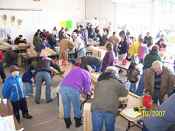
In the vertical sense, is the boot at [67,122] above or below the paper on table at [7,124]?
below

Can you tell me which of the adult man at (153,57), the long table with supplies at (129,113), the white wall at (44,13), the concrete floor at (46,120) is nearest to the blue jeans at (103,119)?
the long table with supplies at (129,113)

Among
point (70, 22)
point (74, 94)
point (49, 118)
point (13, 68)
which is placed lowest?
point (49, 118)

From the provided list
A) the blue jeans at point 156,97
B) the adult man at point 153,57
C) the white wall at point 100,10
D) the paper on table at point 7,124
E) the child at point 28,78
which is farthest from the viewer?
the white wall at point 100,10

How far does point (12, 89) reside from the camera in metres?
5.32

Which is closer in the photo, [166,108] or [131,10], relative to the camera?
[166,108]

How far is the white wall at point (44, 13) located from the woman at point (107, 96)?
923 cm

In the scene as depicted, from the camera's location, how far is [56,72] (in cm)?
702

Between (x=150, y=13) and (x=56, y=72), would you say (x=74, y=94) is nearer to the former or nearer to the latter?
(x=56, y=72)

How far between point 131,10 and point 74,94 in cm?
953

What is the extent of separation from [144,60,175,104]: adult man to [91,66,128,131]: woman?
36.2 inches

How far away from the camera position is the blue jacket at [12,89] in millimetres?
5277

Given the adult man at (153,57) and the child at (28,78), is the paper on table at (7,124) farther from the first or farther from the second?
the adult man at (153,57)

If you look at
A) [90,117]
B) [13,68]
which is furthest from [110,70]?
[13,68]

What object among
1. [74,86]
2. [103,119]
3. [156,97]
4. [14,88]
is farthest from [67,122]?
[156,97]
